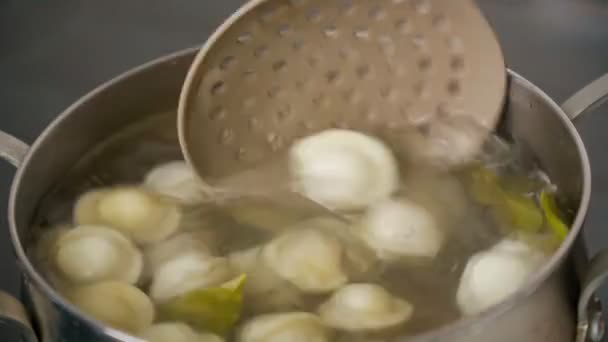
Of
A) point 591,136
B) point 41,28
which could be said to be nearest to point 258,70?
point 591,136

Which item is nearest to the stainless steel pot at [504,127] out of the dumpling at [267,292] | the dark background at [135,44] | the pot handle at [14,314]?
the pot handle at [14,314]

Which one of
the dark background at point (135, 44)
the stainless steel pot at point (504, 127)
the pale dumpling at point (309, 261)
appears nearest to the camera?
the stainless steel pot at point (504, 127)

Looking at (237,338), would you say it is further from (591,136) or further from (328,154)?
(591,136)

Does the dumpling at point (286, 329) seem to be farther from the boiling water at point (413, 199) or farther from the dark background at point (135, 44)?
the dark background at point (135, 44)

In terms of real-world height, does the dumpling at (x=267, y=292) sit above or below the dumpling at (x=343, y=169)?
below

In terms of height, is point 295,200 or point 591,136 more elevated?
point 295,200

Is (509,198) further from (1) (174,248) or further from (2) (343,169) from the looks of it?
(1) (174,248)
